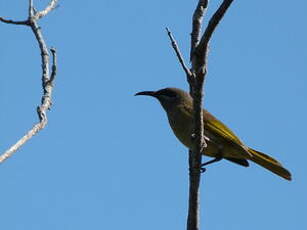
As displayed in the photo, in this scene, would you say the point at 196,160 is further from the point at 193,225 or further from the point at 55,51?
the point at 55,51

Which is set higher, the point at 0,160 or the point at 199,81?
the point at 199,81

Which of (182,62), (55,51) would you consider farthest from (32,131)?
(182,62)

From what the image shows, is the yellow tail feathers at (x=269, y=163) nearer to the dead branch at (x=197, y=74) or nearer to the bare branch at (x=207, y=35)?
the dead branch at (x=197, y=74)

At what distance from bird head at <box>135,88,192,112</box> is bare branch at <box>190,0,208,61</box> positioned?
3273 mm

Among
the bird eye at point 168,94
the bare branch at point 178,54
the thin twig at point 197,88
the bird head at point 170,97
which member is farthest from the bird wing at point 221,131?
the bare branch at point 178,54

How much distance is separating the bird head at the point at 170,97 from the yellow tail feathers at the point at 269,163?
109cm

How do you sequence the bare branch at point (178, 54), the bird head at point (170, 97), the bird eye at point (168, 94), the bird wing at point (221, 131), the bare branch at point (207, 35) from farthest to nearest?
the bird eye at point (168, 94)
the bird head at point (170, 97)
the bird wing at point (221, 131)
the bare branch at point (178, 54)
the bare branch at point (207, 35)

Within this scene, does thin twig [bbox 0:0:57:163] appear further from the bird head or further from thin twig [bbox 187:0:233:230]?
the bird head

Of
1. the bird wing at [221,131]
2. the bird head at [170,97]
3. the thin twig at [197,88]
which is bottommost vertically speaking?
the thin twig at [197,88]

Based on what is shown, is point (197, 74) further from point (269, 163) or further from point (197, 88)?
point (269, 163)

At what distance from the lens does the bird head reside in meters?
8.06

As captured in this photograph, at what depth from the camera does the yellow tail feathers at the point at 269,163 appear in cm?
751

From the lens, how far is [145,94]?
866cm

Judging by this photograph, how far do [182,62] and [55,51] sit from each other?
970mm
